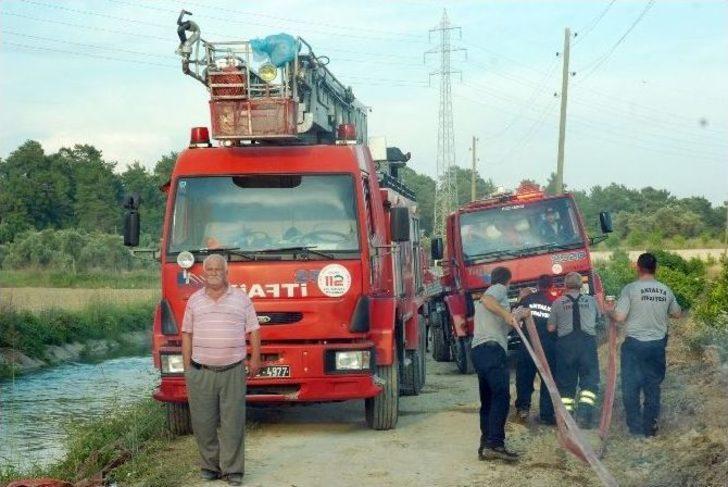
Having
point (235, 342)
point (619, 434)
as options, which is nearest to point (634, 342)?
point (619, 434)

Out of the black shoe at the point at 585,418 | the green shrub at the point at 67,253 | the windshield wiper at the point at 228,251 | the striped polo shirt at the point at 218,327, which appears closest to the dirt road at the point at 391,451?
the black shoe at the point at 585,418

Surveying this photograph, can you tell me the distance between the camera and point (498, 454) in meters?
8.59

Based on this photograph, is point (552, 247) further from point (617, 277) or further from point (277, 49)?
point (617, 277)

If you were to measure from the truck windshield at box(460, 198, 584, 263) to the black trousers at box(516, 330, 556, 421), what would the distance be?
4412 mm

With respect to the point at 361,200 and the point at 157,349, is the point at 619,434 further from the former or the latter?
the point at 157,349

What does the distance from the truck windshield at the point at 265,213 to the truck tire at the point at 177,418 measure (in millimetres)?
1698

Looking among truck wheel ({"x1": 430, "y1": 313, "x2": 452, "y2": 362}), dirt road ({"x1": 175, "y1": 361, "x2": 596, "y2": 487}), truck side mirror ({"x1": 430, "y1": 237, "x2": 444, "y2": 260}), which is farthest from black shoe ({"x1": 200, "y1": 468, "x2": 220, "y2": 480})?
truck wheel ({"x1": 430, "y1": 313, "x2": 452, "y2": 362})

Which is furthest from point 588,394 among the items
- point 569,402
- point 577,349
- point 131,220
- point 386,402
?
point 131,220

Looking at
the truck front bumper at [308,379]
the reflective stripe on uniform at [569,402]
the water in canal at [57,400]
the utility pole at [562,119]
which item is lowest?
the water in canal at [57,400]

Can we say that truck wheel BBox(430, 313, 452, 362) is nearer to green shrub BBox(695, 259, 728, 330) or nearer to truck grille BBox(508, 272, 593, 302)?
truck grille BBox(508, 272, 593, 302)

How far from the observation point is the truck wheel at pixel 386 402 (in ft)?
33.9

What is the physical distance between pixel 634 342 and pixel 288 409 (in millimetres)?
4712

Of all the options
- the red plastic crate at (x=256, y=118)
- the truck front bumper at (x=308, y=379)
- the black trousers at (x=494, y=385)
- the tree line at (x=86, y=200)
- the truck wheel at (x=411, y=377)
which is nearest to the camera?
the black trousers at (x=494, y=385)

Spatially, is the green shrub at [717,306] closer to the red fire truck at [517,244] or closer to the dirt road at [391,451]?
the red fire truck at [517,244]
